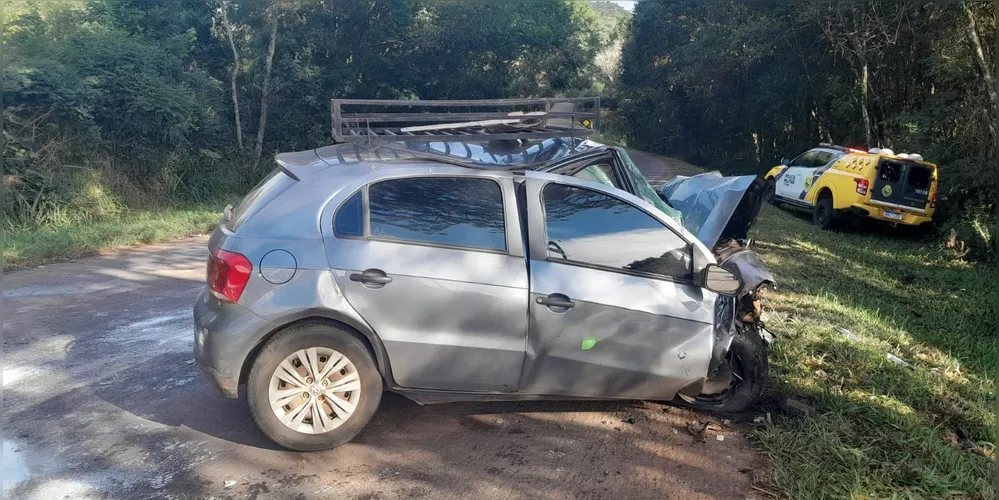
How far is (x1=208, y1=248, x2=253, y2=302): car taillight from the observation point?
13.3 ft

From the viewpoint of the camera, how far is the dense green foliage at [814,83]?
14.0 m

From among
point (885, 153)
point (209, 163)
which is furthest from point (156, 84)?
point (885, 153)

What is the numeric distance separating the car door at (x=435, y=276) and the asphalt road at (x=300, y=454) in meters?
0.44

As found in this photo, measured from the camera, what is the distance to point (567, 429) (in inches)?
181

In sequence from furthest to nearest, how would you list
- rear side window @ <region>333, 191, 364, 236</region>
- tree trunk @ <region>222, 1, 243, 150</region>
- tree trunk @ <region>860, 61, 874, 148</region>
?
1. tree trunk @ <region>860, 61, 874, 148</region>
2. tree trunk @ <region>222, 1, 243, 150</region>
3. rear side window @ <region>333, 191, 364, 236</region>

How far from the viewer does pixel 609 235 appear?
4.48 m

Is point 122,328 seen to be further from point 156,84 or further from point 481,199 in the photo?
point 156,84

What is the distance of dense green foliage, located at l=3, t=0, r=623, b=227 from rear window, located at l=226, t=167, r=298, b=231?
29.7 ft

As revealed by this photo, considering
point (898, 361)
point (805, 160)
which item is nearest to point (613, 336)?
point (898, 361)

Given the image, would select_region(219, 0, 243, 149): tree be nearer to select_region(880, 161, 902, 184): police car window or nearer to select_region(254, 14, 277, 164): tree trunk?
select_region(254, 14, 277, 164): tree trunk

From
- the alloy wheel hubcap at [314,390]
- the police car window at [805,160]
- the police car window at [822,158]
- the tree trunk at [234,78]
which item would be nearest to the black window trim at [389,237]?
the alloy wheel hubcap at [314,390]

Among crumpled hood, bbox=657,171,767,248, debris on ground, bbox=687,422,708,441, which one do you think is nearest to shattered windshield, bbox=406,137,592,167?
crumpled hood, bbox=657,171,767,248

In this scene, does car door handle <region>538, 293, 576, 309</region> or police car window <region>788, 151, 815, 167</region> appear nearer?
car door handle <region>538, 293, 576, 309</region>

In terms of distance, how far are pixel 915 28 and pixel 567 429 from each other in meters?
15.9
